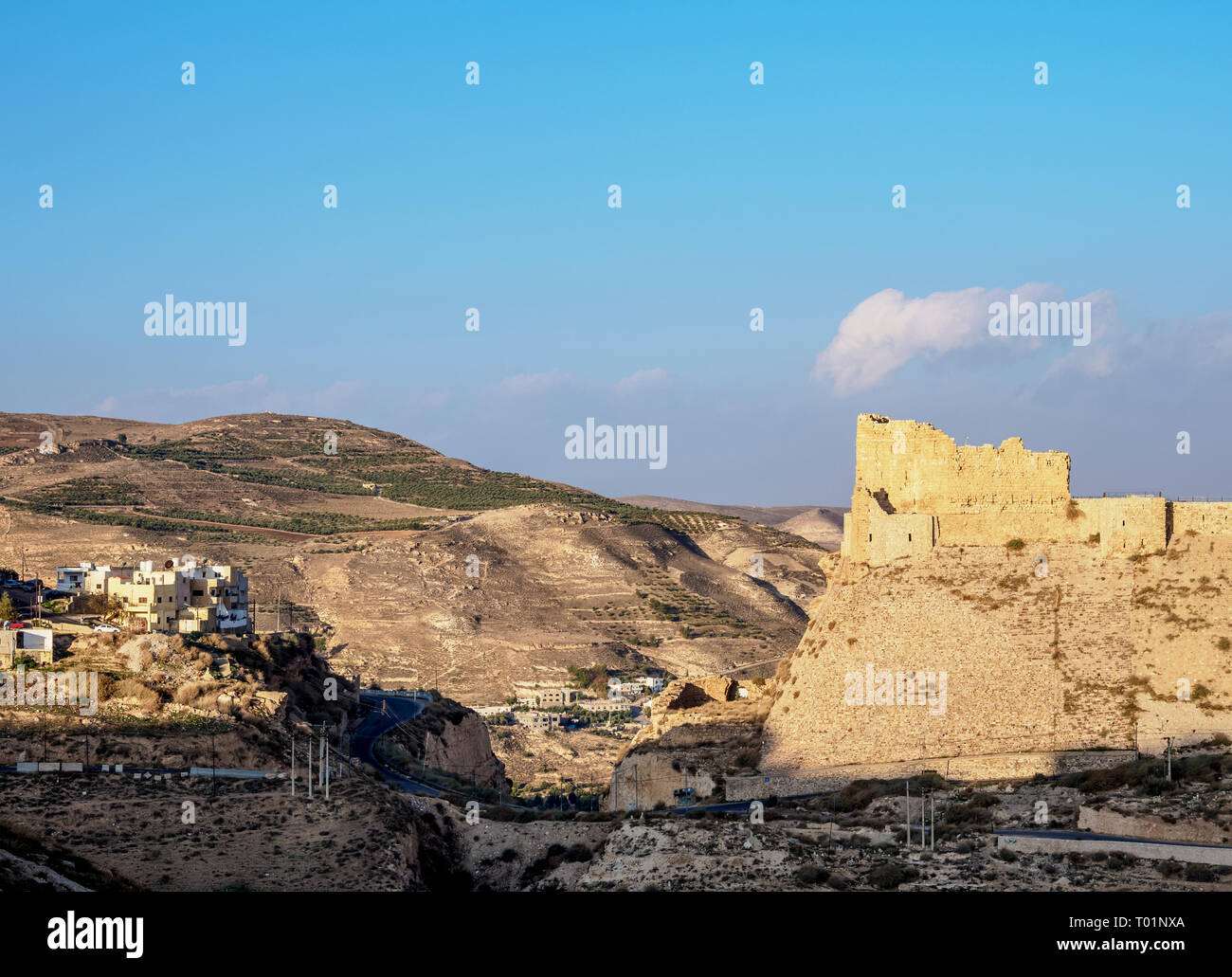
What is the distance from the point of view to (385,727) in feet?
196

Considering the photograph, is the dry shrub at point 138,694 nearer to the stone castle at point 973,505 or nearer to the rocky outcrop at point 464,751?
the rocky outcrop at point 464,751

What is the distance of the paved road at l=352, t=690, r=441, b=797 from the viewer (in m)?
47.5

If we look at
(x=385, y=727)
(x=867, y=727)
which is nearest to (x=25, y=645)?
(x=385, y=727)

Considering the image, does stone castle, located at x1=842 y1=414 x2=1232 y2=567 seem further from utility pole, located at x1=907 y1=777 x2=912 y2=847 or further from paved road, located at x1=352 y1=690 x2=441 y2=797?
paved road, located at x1=352 y1=690 x2=441 y2=797

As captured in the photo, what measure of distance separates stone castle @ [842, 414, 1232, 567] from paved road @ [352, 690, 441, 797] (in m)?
16.2

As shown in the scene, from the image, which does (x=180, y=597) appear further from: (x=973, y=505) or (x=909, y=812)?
(x=909, y=812)

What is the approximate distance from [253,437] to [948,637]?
531ft

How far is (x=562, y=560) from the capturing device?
137375mm

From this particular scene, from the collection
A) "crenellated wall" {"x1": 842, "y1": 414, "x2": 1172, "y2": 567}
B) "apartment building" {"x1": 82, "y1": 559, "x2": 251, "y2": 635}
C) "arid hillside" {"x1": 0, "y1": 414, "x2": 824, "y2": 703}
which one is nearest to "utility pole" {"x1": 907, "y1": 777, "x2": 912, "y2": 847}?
"crenellated wall" {"x1": 842, "y1": 414, "x2": 1172, "y2": 567}

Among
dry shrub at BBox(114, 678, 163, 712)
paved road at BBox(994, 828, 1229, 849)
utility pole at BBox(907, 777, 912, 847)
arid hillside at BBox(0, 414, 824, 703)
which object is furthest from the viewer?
arid hillside at BBox(0, 414, 824, 703)

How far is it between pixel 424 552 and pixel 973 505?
94639mm

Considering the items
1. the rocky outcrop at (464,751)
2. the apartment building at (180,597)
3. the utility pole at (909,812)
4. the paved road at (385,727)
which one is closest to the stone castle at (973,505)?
the utility pole at (909,812)
